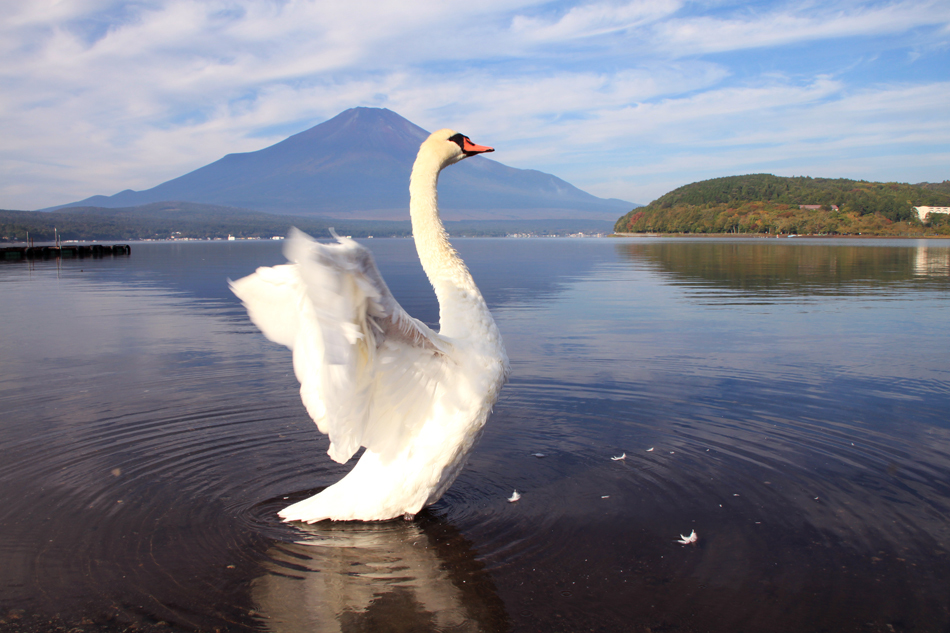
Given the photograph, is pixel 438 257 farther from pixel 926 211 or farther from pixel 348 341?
pixel 926 211

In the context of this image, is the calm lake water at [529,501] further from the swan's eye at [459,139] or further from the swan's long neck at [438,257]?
the swan's eye at [459,139]

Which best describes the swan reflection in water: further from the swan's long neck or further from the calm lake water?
the swan's long neck

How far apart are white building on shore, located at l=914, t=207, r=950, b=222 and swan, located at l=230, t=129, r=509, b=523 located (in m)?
157

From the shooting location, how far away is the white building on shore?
13600cm

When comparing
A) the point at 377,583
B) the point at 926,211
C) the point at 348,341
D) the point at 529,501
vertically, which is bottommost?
the point at 377,583

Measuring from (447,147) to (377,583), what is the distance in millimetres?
3724

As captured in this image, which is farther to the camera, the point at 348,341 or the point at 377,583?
the point at 377,583

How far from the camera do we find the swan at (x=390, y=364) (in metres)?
3.90

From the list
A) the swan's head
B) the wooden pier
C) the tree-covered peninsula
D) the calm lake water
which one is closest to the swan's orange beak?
the swan's head

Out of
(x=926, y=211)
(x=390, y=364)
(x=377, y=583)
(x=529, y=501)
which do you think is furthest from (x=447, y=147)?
(x=926, y=211)

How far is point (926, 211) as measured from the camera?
13962 centimetres

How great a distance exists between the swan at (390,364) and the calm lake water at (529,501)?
1.58ft

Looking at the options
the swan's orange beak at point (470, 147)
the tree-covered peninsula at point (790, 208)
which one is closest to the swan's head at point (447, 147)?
the swan's orange beak at point (470, 147)

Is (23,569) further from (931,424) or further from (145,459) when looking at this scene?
(931,424)
